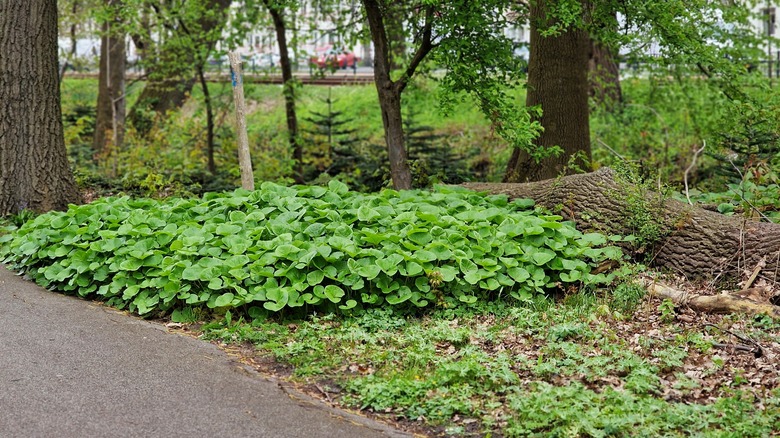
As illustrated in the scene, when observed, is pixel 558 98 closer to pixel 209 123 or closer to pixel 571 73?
pixel 571 73

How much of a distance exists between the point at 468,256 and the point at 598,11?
4.39 metres

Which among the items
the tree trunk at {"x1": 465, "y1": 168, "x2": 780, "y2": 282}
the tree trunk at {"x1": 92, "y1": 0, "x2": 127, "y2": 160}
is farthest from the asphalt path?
the tree trunk at {"x1": 92, "y1": 0, "x2": 127, "y2": 160}

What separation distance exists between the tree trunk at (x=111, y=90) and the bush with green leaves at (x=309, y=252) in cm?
936

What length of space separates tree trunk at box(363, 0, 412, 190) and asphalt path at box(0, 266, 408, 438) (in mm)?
4578

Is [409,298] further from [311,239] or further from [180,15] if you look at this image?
[180,15]

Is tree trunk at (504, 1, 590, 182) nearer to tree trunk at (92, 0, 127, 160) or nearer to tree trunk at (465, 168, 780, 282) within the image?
tree trunk at (465, 168, 780, 282)

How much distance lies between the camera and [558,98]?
1148 centimetres

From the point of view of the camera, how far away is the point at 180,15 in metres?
14.5

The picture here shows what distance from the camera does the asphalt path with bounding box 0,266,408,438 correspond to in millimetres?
4887

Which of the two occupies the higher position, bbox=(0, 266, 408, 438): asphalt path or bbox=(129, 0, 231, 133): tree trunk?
bbox=(129, 0, 231, 133): tree trunk

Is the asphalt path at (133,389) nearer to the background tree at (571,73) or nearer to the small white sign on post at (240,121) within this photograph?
the small white sign on post at (240,121)

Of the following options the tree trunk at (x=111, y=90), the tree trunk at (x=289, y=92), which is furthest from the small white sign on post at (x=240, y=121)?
the tree trunk at (x=111, y=90)

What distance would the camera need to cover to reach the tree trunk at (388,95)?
10.6m

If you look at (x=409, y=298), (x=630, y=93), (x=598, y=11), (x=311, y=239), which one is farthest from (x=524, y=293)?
(x=630, y=93)
